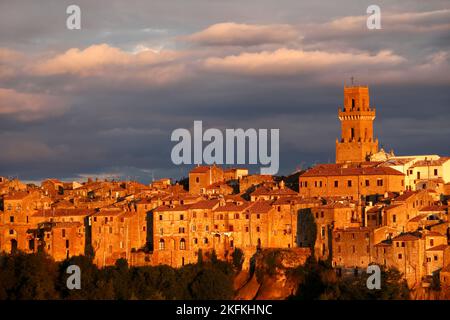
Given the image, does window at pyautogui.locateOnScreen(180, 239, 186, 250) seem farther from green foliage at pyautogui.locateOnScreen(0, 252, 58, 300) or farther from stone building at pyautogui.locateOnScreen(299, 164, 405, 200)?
stone building at pyautogui.locateOnScreen(299, 164, 405, 200)

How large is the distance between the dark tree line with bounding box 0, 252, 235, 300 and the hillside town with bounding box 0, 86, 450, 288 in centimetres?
196

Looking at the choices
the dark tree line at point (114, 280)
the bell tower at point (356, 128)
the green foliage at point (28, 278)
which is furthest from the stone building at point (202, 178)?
the green foliage at point (28, 278)

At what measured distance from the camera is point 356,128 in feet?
422

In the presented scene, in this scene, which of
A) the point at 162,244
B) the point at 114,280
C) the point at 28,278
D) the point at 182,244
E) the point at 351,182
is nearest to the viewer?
the point at 28,278

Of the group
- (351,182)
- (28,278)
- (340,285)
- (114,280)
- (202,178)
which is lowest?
(340,285)

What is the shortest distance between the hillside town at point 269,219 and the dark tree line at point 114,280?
6.43 ft

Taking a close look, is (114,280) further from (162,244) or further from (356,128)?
(356,128)

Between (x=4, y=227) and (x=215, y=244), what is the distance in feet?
44.5

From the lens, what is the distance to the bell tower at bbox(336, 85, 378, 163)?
127375 millimetres

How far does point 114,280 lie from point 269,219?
9.24 meters

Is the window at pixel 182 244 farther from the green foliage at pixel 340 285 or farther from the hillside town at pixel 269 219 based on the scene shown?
the green foliage at pixel 340 285

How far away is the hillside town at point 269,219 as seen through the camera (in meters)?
108

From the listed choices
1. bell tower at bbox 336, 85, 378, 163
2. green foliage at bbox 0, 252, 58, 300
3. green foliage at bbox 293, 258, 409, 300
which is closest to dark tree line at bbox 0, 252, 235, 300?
green foliage at bbox 0, 252, 58, 300

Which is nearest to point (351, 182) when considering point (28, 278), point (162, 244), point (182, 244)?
point (182, 244)
